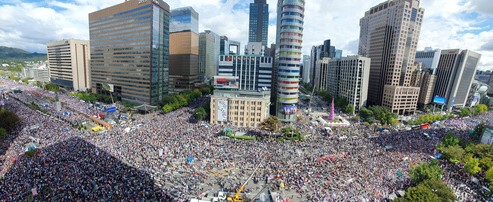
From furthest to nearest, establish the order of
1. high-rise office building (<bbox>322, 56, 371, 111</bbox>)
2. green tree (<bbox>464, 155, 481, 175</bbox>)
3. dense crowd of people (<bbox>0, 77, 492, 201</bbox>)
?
high-rise office building (<bbox>322, 56, 371, 111</bbox>) → green tree (<bbox>464, 155, 481, 175</bbox>) → dense crowd of people (<bbox>0, 77, 492, 201</bbox>)

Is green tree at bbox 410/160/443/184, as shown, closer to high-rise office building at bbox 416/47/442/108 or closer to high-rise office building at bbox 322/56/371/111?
high-rise office building at bbox 322/56/371/111

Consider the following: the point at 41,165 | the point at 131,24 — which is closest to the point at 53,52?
the point at 131,24

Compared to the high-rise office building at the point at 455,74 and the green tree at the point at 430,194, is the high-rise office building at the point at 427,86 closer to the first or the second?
the high-rise office building at the point at 455,74

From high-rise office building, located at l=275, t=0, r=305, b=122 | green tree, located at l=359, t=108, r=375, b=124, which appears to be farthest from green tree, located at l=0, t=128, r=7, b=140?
green tree, located at l=359, t=108, r=375, b=124

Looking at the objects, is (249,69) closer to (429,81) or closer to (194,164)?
(194,164)

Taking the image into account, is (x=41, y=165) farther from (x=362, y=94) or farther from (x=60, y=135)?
(x=362, y=94)
